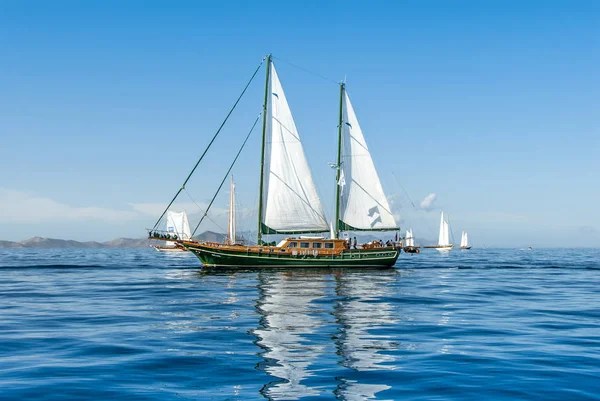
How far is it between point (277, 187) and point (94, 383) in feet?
162

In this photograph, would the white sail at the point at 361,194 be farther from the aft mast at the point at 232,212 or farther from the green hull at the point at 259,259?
the aft mast at the point at 232,212

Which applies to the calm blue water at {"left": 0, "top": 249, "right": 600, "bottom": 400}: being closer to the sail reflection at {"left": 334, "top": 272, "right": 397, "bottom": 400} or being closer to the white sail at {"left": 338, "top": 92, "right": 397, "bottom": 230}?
the sail reflection at {"left": 334, "top": 272, "right": 397, "bottom": 400}

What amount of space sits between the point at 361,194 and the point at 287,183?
986 cm

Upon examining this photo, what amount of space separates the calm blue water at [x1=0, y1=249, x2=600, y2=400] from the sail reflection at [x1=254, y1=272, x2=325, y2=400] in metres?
0.05

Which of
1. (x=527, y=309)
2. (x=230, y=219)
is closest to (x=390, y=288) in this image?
(x=527, y=309)

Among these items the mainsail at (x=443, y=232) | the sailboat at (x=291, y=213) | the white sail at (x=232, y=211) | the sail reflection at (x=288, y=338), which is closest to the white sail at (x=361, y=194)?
the sailboat at (x=291, y=213)

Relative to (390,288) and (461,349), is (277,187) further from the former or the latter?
(461,349)

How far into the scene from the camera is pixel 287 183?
62.2 metres

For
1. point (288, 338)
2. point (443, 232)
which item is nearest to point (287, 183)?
point (288, 338)

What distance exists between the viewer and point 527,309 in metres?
28.4

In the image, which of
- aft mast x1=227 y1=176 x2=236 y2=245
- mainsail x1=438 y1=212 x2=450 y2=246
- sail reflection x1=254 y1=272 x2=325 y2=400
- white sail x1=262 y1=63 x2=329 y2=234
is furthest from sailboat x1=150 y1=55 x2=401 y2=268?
mainsail x1=438 y1=212 x2=450 y2=246

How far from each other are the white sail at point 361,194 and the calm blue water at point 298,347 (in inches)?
1306

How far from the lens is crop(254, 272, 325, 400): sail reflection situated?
13.0 metres

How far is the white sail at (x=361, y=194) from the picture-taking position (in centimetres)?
6706
